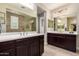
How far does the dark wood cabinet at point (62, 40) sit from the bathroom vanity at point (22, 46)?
0.23 meters

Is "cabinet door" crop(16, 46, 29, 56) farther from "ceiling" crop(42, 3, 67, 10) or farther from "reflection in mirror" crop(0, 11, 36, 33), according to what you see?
"ceiling" crop(42, 3, 67, 10)

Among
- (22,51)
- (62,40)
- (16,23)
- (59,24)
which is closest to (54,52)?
(59,24)

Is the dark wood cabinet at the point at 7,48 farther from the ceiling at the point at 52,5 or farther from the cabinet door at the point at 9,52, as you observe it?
the ceiling at the point at 52,5

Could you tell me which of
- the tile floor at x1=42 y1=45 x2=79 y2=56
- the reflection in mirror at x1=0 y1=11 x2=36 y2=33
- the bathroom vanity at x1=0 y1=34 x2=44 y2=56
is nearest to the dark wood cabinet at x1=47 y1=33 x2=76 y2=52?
the tile floor at x1=42 y1=45 x2=79 y2=56

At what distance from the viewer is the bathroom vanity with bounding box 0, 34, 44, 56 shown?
159 cm

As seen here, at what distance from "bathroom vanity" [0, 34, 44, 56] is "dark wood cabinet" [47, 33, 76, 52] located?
0.77 ft

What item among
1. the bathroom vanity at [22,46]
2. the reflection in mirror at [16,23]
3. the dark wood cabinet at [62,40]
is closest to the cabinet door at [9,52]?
the bathroom vanity at [22,46]

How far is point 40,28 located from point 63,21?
2.40 ft

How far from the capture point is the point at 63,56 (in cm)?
214

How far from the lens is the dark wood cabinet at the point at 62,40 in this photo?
2.60m

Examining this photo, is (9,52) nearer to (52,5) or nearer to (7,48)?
(7,48)

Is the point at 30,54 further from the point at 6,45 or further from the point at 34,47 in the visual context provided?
the point at 6,45

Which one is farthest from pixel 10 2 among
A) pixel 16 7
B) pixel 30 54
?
pixel 30 54

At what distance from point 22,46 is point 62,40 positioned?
1419 mm
